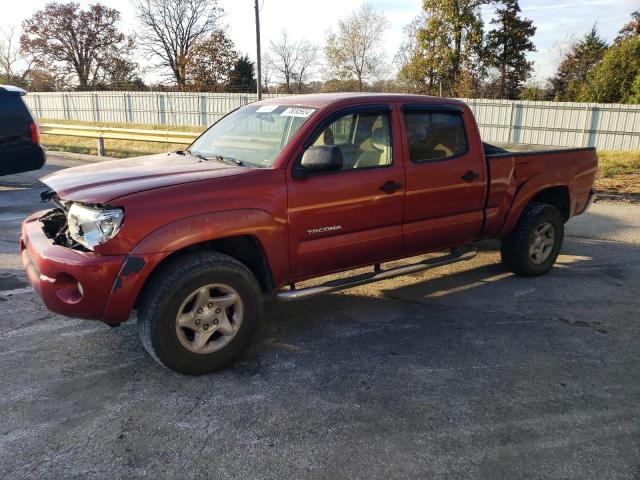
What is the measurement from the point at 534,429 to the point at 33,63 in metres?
54.5

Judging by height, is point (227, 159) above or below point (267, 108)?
below

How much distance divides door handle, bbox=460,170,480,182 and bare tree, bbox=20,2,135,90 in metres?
50.5

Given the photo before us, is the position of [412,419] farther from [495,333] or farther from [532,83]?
[532,83]

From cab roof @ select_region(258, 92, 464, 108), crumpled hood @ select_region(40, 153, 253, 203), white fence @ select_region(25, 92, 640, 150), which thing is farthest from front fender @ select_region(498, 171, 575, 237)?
white fence @ select_region(25, 92, 640, 150)

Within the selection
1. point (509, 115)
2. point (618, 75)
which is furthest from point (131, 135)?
point (618, 75)

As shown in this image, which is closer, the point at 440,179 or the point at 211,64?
the point at 440,179

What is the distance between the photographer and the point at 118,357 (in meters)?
3.63

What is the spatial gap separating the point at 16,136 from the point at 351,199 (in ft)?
24.6

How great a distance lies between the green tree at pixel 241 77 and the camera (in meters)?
41.5

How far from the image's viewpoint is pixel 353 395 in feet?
10.4

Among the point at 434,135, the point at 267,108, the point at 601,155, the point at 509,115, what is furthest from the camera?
the point at 509,115

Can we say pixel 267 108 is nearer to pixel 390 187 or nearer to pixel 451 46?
pixel 390 187

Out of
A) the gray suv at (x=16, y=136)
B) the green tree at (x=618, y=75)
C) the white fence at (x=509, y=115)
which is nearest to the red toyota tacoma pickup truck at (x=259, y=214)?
the gray suv at (x=16, y=136)

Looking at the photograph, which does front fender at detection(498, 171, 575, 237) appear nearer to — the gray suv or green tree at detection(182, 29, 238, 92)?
the gray suv
